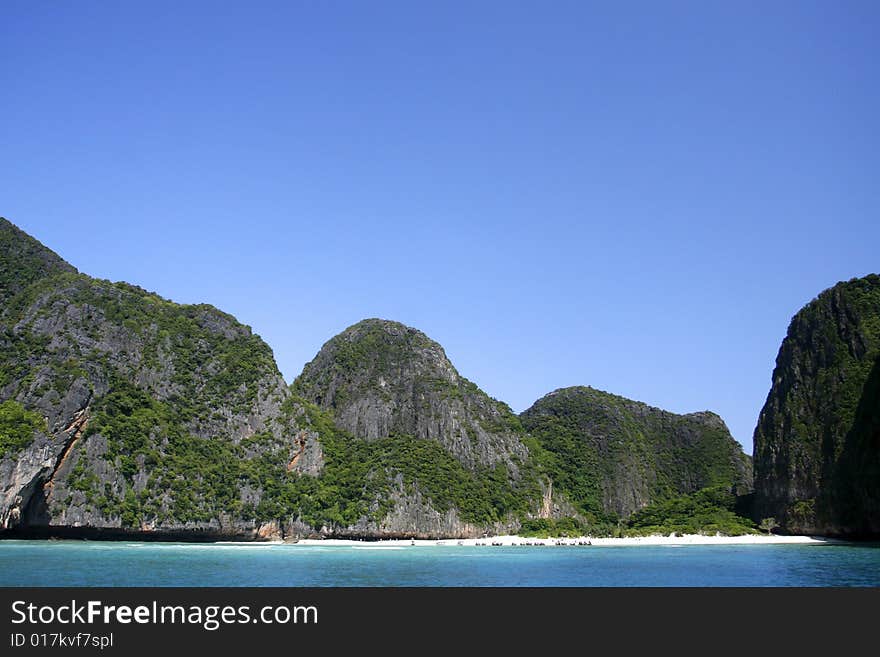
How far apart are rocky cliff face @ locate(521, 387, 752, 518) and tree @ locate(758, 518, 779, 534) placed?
34263mm

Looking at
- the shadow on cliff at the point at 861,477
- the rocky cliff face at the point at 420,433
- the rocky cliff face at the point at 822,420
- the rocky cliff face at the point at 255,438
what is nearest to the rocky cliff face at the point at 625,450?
the rocky cliff face at the point at 255,438

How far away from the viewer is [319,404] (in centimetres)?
10269

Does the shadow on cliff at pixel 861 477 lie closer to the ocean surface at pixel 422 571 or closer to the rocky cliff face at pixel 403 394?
the ocean surface at pixel 422 571

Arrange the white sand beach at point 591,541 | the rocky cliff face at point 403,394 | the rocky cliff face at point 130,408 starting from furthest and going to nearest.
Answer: the rocky cliff face at point 403,394 → the white sand beach at point 591,541 → the rocky cliff face at point 130,408

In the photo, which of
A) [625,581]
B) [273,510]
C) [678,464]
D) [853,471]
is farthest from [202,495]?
[678,464]

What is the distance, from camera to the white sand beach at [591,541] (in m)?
68.3

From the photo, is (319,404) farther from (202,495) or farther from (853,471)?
(853,471)

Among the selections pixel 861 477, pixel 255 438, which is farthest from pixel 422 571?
pixel 255 438

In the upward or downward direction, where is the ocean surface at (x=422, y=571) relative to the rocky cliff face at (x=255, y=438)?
downward

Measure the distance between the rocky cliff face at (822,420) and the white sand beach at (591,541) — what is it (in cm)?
296

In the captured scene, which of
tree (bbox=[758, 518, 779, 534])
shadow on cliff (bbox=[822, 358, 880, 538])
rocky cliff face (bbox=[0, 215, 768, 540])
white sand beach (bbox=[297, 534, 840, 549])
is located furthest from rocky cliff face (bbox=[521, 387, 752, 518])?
shadow on cliff (bbox=[822, 358, 880, 538])

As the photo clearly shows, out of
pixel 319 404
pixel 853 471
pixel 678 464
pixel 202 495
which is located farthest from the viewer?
pixel 678 464

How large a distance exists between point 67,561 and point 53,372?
2963 centimetres

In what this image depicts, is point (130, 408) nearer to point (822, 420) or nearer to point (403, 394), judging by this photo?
point (403, 394)
